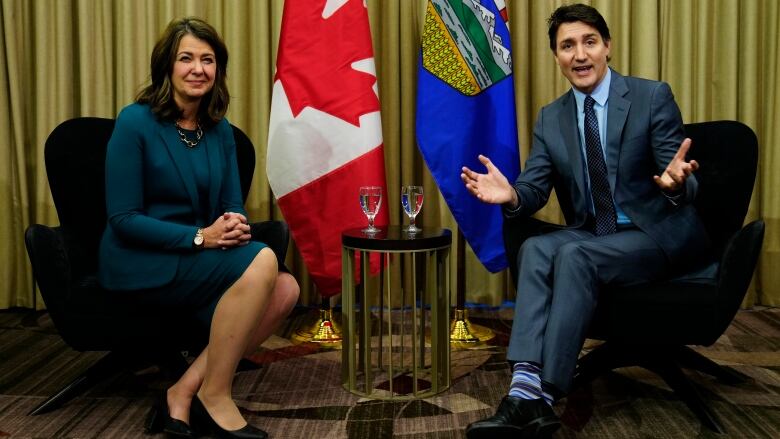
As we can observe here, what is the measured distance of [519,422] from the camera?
77.0 inches

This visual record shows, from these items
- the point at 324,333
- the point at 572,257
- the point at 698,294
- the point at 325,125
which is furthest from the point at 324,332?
the point at 698,294

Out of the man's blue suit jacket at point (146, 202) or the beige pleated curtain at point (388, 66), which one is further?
the beige pleated curtain at point (388, 66)

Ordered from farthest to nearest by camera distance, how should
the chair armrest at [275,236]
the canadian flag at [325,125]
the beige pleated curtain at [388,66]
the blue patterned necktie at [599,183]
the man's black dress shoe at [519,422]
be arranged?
the beige pleated curtain at [388,66] → the canadian flag at [325,125] → the chair armrest at [275,236] → the blue patterned necktie at [599,183] → the man's black dress shoe at [519,422]

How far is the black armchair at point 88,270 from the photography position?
2098mm

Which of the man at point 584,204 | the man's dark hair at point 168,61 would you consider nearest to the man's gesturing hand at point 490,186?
the man at point 584,204

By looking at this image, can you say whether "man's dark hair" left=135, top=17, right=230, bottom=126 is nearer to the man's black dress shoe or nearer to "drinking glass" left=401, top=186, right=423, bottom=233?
"drinking glass" left=401, top=186, right=423, bottom=233

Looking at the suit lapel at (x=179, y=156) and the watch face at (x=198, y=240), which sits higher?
the suit lapel at (x=179, y=156)

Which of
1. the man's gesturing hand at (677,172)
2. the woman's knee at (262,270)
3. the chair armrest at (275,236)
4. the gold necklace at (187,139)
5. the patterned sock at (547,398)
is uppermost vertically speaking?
the gold necklace at (187,139)

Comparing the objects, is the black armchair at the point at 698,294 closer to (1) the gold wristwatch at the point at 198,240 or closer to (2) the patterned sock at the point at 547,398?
(2) the patterned sock at the point at 547,398

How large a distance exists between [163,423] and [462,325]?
1.45 m

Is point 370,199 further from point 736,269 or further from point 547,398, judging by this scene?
point 736,269

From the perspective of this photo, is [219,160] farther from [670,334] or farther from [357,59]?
[670,334]

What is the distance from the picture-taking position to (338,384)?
8.49 feet

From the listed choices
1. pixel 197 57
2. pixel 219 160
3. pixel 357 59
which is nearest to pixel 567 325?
pixel 219 160
